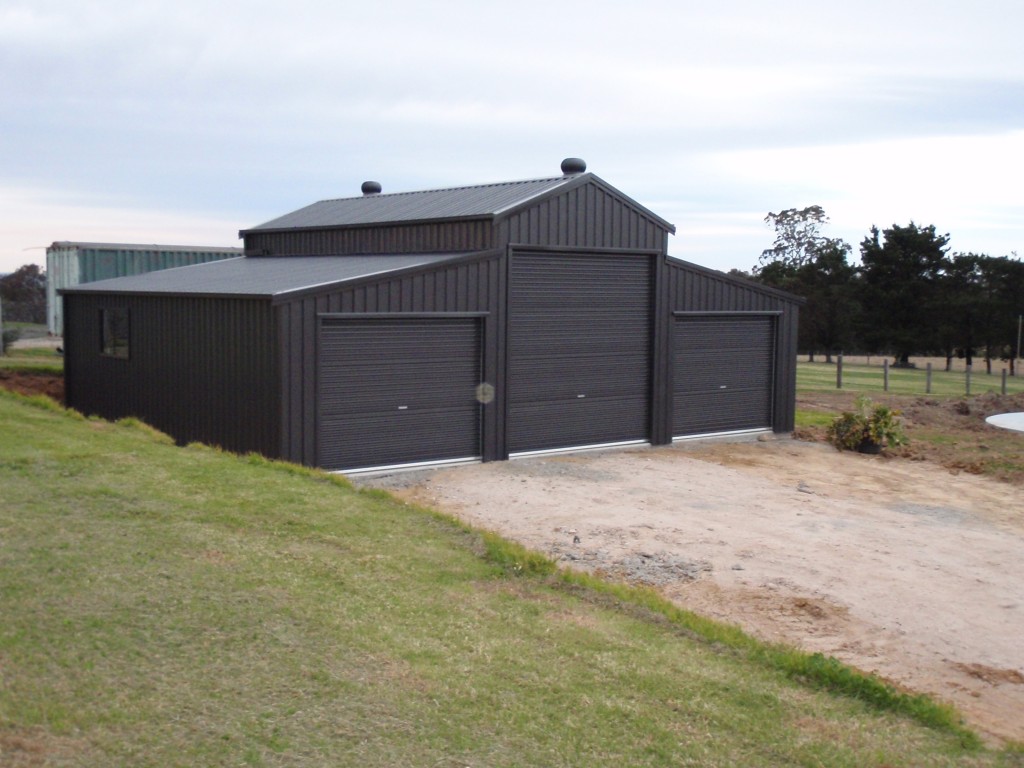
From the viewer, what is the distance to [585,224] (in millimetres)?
18047

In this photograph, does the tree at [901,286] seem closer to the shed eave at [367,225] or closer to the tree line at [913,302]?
the tree line at [913,302]

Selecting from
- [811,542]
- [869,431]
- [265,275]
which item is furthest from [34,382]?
[811,542]

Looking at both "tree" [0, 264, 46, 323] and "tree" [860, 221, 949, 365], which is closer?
"tree" [0, 264, 46, 323]

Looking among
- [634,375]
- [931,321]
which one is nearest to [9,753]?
[634,375]

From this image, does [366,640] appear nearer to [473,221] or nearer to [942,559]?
[942,559]

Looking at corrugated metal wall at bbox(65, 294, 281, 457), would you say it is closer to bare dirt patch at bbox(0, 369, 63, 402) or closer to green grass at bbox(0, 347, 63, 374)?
bare dirt patch at bbox(0, 369, 63, 402)

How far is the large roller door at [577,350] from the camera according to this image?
17438 mm

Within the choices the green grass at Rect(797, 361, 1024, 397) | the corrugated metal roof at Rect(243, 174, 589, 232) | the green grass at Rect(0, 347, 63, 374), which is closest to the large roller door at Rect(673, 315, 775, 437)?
the corrugated metal roof at Rect(243, 174, 589, 232)

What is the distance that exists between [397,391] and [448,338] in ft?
3.87

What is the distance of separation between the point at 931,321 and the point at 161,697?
59.4 m

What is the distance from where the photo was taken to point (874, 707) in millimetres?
6504

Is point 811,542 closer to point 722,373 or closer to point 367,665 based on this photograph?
point 367,665

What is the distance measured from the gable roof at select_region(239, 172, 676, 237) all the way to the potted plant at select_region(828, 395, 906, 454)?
192 inches

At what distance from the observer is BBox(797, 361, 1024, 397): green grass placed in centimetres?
3469
